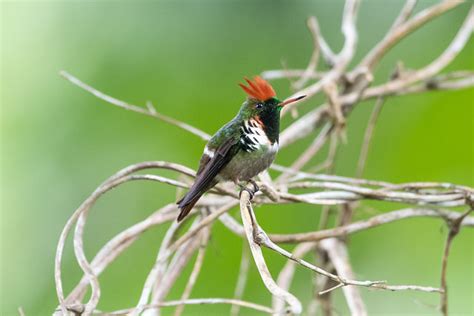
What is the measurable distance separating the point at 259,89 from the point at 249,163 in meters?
0.25

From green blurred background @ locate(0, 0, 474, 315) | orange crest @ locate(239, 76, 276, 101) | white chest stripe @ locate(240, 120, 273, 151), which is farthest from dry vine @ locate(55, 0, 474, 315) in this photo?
green blurred background @ locate(0, 0, 474, 315)

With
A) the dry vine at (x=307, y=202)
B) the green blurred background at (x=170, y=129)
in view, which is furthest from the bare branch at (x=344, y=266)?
the green blurred background at (x=170, y=129)

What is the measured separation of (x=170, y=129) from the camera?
454 centimetres

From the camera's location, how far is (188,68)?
4.78 m

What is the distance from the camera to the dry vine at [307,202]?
6.54ft

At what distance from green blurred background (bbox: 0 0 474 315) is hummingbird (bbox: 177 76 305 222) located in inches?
52.5

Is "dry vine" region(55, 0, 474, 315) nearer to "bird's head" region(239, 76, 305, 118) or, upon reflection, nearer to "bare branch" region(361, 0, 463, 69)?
"bare branch" region(361, 0, 463, 69)

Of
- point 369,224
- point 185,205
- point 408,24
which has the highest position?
point 408,24

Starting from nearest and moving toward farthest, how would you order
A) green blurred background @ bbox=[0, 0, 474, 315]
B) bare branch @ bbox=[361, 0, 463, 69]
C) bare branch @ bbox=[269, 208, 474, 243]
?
bare branch @ bbox=[269, 208, 474, 243]
bare branch @ bbox=[361, 0, 463, 69]
green blurred background @ bbox=[0, 0, 474, 315]

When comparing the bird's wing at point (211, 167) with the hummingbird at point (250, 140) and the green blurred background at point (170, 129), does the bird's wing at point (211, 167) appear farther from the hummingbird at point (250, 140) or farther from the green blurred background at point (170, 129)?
the green blurred background at point (170, 129)

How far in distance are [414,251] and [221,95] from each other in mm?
1510

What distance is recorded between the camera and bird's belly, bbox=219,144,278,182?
244 centimetres

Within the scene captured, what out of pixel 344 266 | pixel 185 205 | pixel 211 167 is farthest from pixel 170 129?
pixel 185 205

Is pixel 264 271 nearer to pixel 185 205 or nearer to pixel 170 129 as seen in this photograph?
pixel 185 205
